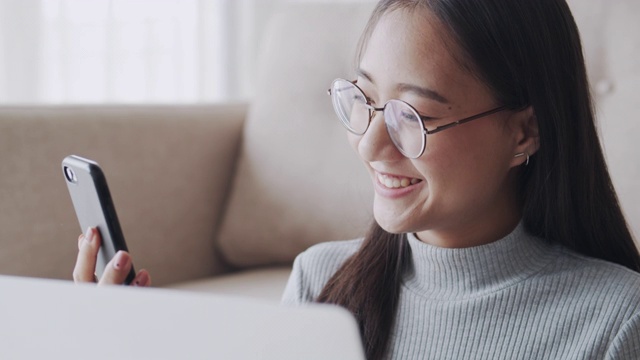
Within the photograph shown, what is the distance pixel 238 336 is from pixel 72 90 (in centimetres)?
206

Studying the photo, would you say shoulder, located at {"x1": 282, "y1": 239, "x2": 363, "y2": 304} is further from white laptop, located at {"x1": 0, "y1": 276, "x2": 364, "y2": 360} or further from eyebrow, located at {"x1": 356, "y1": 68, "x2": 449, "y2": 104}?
white laptop, located at {"x1": 0, "y1": 276, "x2": 364, "y2": 360}

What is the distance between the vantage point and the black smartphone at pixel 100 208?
38.7 inches

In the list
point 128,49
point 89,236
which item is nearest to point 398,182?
point 89,236

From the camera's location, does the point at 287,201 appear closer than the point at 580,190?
No

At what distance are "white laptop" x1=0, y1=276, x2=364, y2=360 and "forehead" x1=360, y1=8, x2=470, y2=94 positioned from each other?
0.60m

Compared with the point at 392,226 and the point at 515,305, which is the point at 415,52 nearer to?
the point at 392,226

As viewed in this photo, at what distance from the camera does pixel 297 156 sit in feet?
5.64

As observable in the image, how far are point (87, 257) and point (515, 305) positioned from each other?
0.51 meters

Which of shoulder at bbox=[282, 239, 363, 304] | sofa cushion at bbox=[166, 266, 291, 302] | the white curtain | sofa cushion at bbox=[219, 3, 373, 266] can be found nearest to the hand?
shoulder at bbox=[282, 239, 363, 304]

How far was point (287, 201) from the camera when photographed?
172 centimetres

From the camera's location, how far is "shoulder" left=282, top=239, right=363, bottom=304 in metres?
1.18

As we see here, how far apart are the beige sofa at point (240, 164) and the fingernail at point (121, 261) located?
619 millimetres

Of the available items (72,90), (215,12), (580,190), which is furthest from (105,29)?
(580,190)

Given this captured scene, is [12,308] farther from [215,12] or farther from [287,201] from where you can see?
[215,12]
